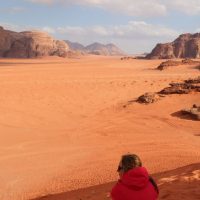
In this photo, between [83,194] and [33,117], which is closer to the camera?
[83,194]

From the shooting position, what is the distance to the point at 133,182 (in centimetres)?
347

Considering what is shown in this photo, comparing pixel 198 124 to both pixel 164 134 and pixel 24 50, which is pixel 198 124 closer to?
pixel 164 134

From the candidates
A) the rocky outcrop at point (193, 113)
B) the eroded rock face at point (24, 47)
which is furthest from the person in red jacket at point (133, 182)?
the eroded rock face at point (24, 47)

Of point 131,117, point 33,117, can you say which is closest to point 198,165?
point 131,117

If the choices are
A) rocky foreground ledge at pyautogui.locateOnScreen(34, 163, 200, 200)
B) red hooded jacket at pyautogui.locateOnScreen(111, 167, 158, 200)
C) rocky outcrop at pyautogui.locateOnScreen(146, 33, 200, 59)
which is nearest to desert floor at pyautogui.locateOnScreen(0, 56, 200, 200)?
rocky foreground ledge at pyautogui.locateOnScreen(34, 163, 200, 200)

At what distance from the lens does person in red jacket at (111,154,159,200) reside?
11.3 ft

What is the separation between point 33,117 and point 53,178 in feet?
16.9

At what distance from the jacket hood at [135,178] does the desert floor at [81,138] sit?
10.5 feet

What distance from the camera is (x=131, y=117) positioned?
11.8 m

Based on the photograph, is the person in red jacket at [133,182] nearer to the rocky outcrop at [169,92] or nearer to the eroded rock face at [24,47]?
the rocky outcrop at [169,92]

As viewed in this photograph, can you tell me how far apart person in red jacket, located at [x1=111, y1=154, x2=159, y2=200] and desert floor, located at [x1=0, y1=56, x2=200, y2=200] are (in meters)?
3.11

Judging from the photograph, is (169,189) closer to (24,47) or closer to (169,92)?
(169,92)

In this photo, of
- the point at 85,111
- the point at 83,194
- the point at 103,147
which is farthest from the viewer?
the point at 85,111

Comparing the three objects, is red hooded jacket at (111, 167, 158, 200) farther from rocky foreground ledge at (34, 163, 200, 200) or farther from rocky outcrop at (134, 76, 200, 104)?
rocky outcrop at (134, 76, 200, 104)
